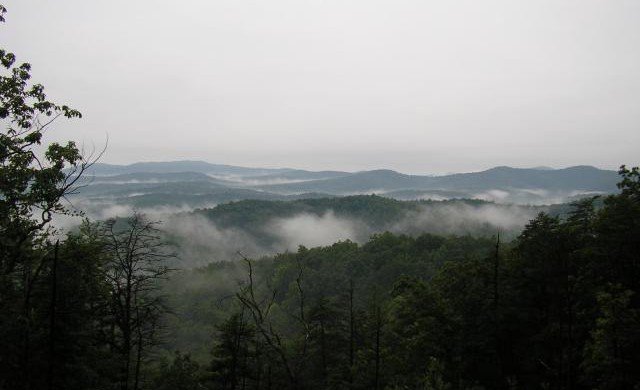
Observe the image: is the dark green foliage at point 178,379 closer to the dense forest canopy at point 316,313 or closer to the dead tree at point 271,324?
the dense forest canopy at point 316,313

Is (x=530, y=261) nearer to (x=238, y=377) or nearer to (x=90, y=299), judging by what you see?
(x=238, y=377)

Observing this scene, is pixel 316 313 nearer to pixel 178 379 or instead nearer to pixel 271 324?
pixel 178 379

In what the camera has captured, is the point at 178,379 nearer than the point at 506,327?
No

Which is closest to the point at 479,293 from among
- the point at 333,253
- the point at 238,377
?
the point at 238,377

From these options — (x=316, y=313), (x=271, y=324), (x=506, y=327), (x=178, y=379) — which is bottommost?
(x=178, y=379)

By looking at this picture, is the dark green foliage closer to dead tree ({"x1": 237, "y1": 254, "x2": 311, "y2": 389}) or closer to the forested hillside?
the forested hillside

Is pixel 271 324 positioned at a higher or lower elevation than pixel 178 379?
higher

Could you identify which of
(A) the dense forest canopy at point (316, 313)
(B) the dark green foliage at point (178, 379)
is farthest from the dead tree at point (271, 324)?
(B) the dark green foliage at point (178, 379)

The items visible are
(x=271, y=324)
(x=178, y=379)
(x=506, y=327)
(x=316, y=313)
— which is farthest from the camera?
(x=316, y=313)

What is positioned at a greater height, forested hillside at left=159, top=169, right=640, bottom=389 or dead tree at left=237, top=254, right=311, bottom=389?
dead tree at left=237, top=254, right=311, bottom=389

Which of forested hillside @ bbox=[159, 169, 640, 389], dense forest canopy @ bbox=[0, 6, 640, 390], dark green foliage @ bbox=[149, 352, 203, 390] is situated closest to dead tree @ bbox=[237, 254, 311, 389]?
dense forest canopy @ bbox=[0, 6, 640, 390]

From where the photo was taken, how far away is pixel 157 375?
3169cm

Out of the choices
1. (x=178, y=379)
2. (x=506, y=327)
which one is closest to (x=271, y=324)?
(x=506, y=327)

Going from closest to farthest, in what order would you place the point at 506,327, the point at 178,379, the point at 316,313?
the point at 506,327, the point at 178,379, the point at 316,313
